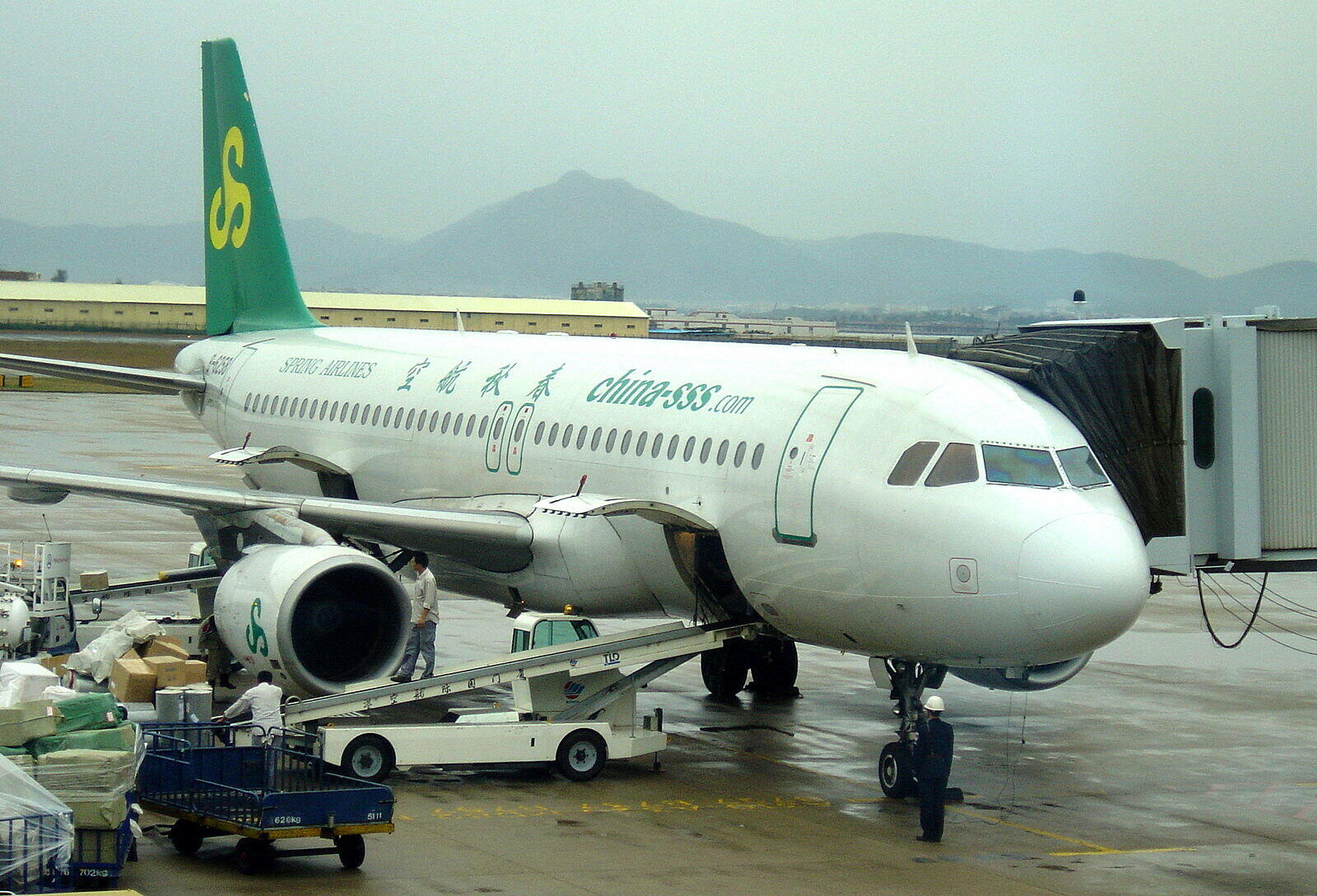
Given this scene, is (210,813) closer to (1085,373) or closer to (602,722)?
(602,722)

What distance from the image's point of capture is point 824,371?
1609 cm

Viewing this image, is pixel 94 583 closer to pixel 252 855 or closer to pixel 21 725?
pixel 21 725

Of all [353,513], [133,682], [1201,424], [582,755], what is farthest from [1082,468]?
[133,682]

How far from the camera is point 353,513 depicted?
18172mm

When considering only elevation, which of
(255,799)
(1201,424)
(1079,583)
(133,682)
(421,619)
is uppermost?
(1201,424)

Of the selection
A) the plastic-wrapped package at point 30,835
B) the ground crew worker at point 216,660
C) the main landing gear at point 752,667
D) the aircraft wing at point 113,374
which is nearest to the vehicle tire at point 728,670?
the main landing gear at point 752,667

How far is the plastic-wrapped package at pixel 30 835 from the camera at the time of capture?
10523mm

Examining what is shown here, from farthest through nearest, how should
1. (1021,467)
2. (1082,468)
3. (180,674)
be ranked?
(180,674) < (1082,468) < (1021,467)

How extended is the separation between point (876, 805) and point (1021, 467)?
3.41m

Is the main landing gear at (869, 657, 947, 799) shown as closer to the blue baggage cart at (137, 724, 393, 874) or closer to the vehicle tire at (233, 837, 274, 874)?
the blue baggage cart at (137, 724, 393, 874)

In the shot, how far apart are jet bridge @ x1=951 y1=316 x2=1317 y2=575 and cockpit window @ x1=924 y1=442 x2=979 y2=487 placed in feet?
5.98

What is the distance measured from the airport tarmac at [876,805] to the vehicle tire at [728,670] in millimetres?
300

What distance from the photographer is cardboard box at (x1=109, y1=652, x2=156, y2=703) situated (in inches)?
699

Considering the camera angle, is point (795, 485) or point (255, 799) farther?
point (795, 485)
